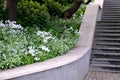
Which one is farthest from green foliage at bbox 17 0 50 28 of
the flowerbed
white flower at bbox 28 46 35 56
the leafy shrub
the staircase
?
white flower at bbox 28 46 35 56

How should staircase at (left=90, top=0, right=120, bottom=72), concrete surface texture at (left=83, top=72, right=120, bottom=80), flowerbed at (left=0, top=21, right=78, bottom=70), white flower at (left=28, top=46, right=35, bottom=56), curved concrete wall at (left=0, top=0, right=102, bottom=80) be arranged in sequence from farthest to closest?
staircase at (left=90, top=0, right=120, bottom=72)
concrete surface texture at (left=83, top=72, right=120, bottom=80)
white flower at (left=28, top=46, right=35, bottom=56)
flowerbed at (left=0, top=21, right=78, bottom=70)
curved concrete wall at (left=0, top=0, right=102, bottom=80)

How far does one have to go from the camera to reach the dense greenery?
562 centimetres

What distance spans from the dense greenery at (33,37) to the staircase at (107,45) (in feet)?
2.78

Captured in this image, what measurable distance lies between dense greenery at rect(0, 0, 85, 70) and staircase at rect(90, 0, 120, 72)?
85 centimetres

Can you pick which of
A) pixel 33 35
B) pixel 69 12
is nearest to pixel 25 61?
pixel 33 35

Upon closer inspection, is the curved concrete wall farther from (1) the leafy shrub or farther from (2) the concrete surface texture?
(1) the leafy shrub

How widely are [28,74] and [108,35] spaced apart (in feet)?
18.3

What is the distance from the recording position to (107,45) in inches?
365

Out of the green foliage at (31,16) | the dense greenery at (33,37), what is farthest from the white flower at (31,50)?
the green foliage at (31,16)

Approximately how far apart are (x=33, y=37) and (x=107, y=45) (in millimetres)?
2944

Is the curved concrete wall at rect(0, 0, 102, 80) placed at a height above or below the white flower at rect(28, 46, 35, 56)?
below

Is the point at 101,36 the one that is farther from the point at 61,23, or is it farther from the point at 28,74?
the point at 28,74

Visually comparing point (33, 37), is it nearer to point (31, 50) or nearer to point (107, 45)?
point (31, 50)

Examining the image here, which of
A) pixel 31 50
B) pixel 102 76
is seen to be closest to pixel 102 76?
pixel 102 76
